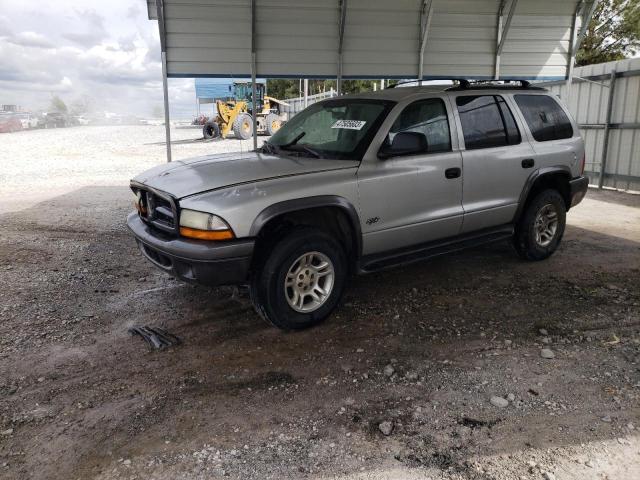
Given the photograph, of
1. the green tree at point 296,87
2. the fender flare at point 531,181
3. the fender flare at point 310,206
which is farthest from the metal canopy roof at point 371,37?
the green tree at point 296,87

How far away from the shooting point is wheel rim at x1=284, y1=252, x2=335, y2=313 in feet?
13.3

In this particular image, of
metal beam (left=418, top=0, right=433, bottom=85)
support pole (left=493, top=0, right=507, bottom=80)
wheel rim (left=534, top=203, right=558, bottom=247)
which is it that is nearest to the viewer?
wheel rim (left=534, top=203, right=558, bottom=247)

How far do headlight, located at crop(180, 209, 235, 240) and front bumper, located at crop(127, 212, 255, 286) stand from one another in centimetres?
4

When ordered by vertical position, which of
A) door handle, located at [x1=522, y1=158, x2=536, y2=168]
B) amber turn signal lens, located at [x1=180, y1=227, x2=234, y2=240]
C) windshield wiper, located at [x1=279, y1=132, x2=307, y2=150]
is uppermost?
windshield wiper, located at [x1=279, y1=132, x2=307, y2=150]

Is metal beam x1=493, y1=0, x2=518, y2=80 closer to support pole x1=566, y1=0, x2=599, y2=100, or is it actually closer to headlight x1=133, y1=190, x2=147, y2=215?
support pole x1=566, y1=0, x2=599, y2=100

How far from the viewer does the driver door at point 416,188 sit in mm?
4344

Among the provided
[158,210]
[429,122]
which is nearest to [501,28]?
[429,122]

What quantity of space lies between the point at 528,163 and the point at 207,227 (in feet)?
11.5

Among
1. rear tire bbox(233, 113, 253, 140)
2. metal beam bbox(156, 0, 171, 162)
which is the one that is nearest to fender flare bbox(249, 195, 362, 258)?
metal beam bbox(156, 0, 171, 162)

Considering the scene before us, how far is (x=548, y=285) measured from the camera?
5285 millimetres

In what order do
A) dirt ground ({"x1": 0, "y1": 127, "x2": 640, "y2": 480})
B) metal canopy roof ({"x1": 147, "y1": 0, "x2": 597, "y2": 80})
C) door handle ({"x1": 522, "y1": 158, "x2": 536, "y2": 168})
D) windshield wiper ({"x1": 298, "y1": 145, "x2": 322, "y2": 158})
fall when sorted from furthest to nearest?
metal canopy roof ({"x1": 147, "y1": 0, "x2": 597, "y2": 80}) → door handle ({"x1": 522, "y1": 158, "x2": 536, "y2": 168}) → windshield wiper ({"x1": 298, "y1": 145, "x2": 322, "y2": 158}) → dirt ground ({"x1": 0, "y1": 127, "x2": 640, "y2": 480})

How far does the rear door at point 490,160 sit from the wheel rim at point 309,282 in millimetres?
1615

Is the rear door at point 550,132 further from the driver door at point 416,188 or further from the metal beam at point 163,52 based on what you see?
the metal beam at point 163,52

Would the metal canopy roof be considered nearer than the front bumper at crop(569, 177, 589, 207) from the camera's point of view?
No
